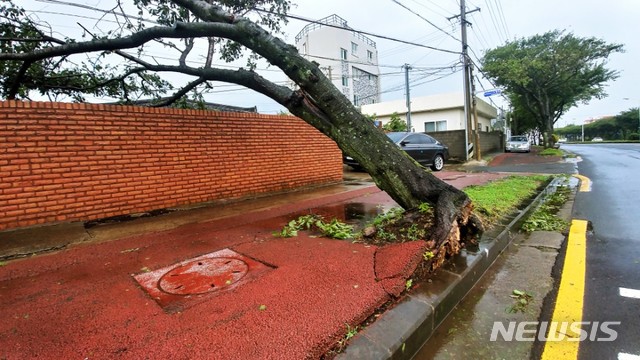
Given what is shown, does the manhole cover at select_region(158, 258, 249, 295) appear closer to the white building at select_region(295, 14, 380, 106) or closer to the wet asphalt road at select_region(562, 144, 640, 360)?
the wet asphalt road at select_region(562, 144, 640, 360)

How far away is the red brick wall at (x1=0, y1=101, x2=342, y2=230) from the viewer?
159 inches

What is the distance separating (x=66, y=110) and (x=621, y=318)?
6473mm

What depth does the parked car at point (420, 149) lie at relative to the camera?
1145 cm

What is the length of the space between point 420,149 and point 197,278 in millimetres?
10671

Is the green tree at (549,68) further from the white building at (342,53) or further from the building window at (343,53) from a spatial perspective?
the building window at (343,53)

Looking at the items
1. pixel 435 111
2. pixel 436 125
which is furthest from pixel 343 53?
pixel 436 125

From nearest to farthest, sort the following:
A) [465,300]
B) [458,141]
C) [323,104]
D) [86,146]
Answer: [465,300] → [323,104] → [86,146] → [458,141]

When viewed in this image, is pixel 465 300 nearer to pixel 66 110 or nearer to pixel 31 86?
pixel 66 110

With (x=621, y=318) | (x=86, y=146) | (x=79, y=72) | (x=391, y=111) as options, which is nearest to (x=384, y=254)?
(x=621, y=318)

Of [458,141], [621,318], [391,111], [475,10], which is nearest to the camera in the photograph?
[621,318]

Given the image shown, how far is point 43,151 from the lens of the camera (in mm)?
4176

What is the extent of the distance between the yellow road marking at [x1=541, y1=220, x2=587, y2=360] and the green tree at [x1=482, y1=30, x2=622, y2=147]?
63.0 ft

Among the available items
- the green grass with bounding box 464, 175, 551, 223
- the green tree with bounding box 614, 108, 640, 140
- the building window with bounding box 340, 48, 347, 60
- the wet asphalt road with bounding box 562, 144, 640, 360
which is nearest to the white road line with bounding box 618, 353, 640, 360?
the wet asphalt road with bounding box 562, 144, 640, 360

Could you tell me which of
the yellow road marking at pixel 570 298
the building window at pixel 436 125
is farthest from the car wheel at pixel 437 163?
the building window at pixel 436 125
